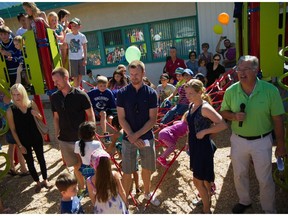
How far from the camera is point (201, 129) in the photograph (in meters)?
3.06

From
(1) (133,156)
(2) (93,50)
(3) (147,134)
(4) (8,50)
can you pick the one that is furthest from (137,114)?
(2) (93,50)

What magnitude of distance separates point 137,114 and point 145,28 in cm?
766

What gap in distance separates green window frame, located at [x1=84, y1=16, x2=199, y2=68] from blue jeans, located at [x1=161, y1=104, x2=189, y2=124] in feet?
16.2

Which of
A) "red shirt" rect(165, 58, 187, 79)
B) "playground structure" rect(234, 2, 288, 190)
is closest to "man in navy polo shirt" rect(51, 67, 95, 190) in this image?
"playground structure" rect(234, 2, 288, 190)

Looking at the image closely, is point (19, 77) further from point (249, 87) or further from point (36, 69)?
point (249, 87)

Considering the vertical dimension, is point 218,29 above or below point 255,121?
above

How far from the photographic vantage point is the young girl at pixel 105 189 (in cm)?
258

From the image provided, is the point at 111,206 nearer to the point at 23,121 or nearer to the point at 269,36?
the point at 23,121

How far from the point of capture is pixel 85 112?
12.3ft

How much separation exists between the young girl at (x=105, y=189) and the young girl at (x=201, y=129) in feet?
3.18

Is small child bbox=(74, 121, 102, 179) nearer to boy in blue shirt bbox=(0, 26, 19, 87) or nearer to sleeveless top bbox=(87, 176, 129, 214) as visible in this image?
sleeveless top bbox=(87, 176, 129, 214)

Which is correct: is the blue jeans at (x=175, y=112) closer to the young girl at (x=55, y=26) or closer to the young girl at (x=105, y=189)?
the young girl at (x=55, y=26)

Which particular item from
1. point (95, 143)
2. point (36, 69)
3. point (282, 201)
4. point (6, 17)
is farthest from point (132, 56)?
point (6, 17)

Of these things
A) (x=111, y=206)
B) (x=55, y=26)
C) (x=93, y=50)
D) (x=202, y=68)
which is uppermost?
(x=55, y=26)
